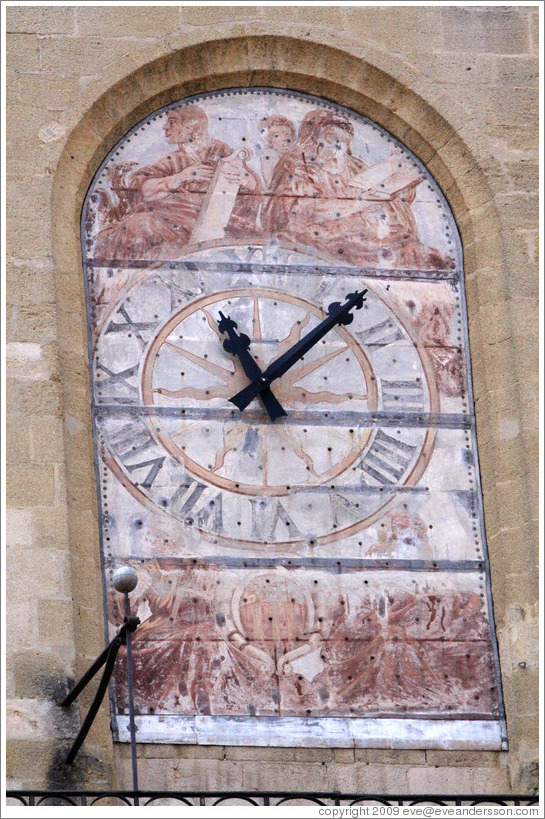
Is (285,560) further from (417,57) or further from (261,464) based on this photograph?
(417,57)

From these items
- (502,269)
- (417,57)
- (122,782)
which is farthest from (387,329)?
(122,782)

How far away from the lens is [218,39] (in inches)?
475

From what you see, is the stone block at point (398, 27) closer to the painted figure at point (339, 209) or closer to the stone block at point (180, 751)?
the painted figure at point (339, 209)

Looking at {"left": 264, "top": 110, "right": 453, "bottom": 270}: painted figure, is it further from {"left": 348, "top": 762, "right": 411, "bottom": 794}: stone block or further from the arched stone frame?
{"left": 348, "top": 762, "right": 411, "bottom": 794}: stone block

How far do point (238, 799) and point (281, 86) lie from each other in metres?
3.67

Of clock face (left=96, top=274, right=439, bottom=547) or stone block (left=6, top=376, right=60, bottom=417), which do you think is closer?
stone block (left=6, top=376, right=60, bottom=417)

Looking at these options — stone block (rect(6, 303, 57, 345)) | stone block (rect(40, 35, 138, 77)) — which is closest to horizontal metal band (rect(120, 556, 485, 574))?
stone block (rect(6, 303, 57, 345))

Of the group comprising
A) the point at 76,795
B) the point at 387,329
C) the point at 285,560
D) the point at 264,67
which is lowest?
the point at 76,795

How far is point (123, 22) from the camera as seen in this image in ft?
39.4

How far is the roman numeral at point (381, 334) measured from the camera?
11633 millimetres

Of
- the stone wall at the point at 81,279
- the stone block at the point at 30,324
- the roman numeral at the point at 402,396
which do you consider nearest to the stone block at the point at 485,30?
the stone wall at the point at 81,279

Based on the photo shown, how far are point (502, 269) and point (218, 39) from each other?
1.75 metres

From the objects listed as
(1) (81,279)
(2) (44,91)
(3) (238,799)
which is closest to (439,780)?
(3) (238,799)

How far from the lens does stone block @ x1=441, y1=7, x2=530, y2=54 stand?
12.2 meters
